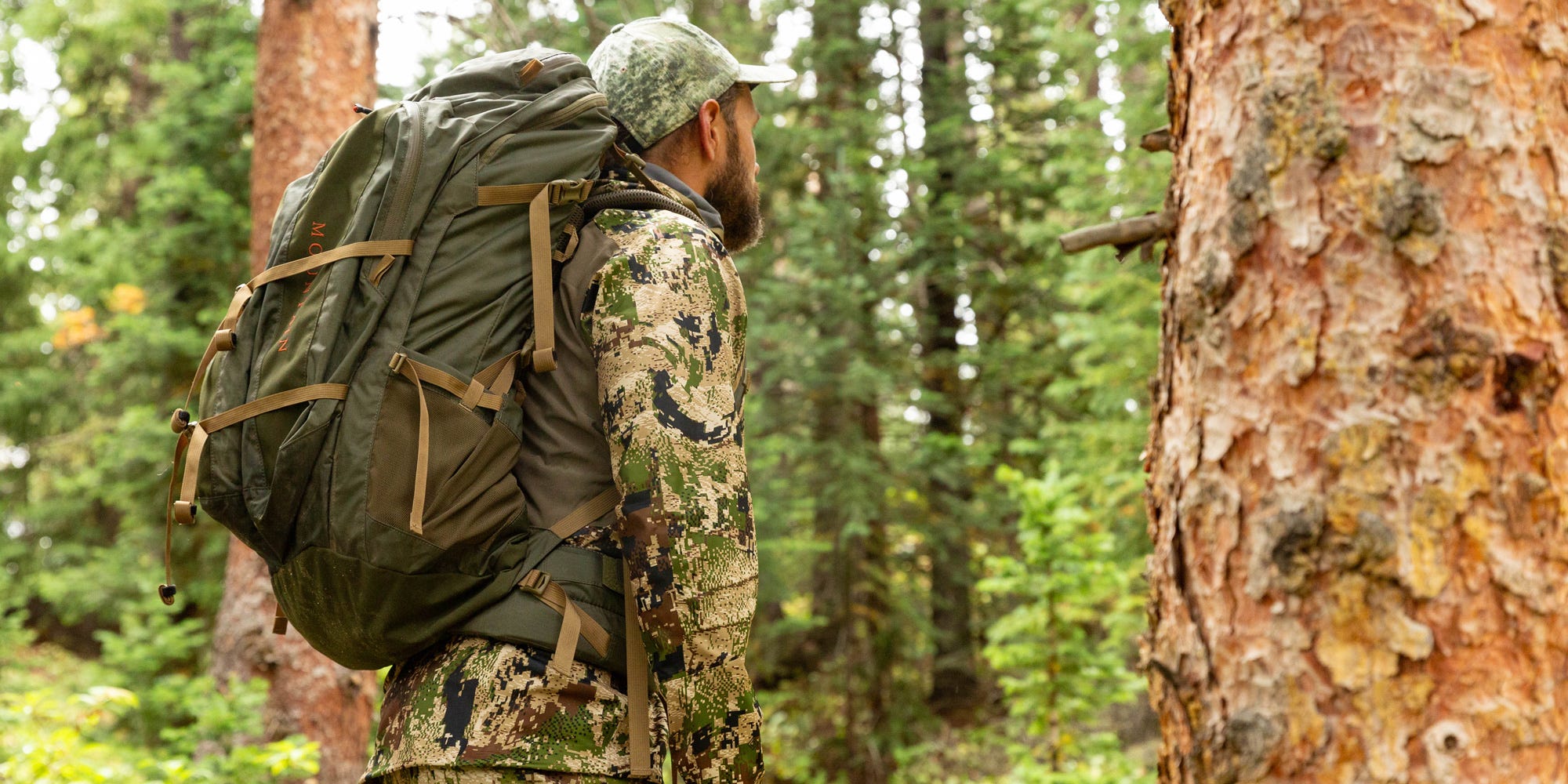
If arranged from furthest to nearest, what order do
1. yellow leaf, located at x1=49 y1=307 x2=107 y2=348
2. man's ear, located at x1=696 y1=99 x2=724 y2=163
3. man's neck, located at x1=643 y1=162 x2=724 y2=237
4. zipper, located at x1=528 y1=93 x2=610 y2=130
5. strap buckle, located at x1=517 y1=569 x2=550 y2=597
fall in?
Answer: yellow leaf, located at x1=49 y1=307 x2=107 y2=348, man's ear, located at x1=696 y1=99 x2=724 y2=163, man's neck, located at x1=643 y1=162 x2=724 y2=237, zipper, located at x1=528 y1=93 x2=610 y2=130, strap buckle, located at x1=517 y1=569 x2=550 y2=597

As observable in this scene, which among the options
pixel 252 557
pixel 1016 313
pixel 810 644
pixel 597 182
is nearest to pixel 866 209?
pixel 1016 313

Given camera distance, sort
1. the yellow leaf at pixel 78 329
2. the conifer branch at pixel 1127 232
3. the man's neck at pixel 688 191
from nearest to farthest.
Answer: the conifer branch at pixel 1127 232
the man's neck at pixel 688 191
the yellow leaf at pixel 78 329

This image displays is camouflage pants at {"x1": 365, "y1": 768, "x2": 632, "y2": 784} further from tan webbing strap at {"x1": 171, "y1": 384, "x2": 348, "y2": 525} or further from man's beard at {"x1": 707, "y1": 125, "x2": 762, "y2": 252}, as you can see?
man's beard at {"x1": 707, "y1": 125, "x2": 762, "y2": 252}

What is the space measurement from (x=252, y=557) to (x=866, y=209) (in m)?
5.97

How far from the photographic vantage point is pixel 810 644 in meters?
10.8

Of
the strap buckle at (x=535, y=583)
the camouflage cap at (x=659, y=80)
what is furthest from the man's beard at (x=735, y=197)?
the strap buckle at (x=535, y=583)

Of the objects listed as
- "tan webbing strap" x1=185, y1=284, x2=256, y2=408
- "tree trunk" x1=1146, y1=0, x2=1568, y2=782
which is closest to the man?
"tan webbing strap" x1=185, y1=284, x2=256, y2=408

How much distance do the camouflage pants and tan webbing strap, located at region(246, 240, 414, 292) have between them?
99cm

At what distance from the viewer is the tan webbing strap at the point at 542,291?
2.11 m

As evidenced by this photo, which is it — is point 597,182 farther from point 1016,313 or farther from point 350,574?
point 1016,313

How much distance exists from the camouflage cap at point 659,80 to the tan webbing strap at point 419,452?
2.84 ft

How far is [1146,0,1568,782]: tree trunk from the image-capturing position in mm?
1500

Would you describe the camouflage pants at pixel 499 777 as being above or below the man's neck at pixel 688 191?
below

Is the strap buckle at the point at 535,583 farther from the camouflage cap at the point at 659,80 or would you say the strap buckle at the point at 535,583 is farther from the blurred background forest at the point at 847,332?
the blurred background forest at the point at 847,332
